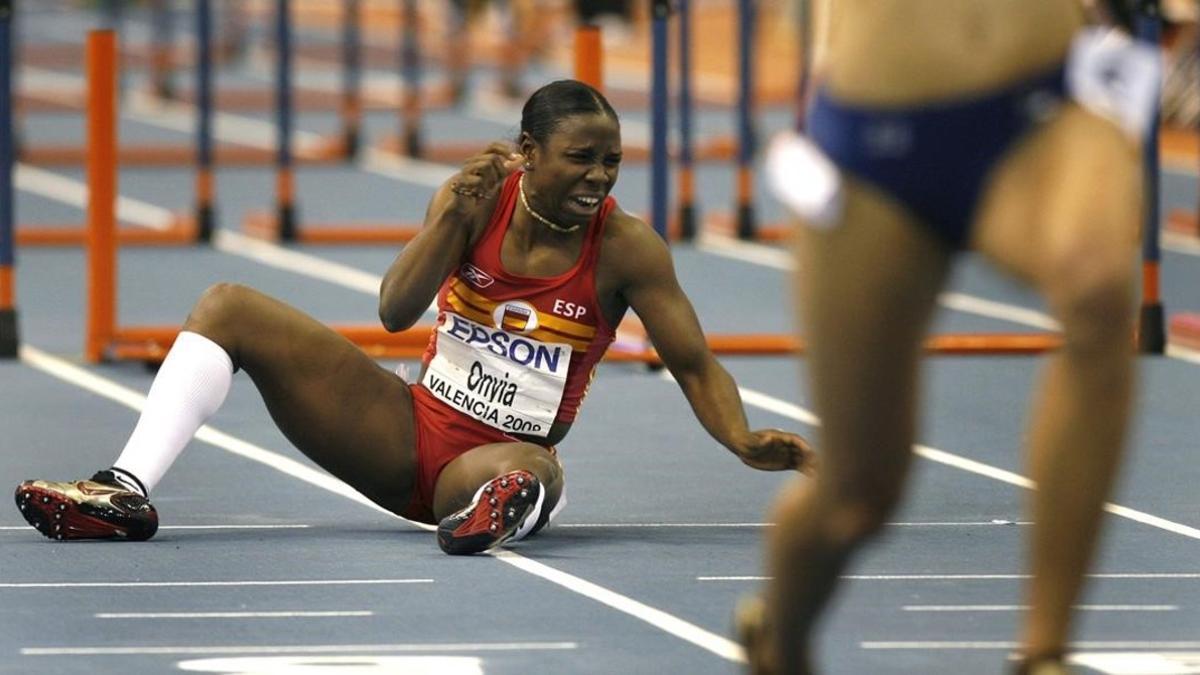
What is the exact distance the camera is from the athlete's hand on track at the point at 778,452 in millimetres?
5812

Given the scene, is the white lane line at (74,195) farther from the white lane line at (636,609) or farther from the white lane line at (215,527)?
the white lane line at (636,609)

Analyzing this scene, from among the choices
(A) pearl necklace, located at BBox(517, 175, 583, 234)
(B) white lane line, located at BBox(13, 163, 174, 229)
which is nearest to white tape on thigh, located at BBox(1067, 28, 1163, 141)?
(A) pearl necklace, located at BBox(517, 175, 583, 234)

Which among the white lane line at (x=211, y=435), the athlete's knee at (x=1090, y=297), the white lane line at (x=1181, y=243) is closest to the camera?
the athlete's knee at (x=1090, y=297)

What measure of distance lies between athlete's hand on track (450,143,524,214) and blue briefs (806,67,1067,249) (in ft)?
8.26

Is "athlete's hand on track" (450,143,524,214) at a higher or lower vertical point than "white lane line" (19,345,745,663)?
higher

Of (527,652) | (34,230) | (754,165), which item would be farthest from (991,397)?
(754,165)

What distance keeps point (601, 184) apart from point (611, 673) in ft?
5.32

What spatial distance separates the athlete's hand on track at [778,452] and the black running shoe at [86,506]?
1.44 metres

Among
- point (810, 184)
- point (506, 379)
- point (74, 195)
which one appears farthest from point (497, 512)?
point (74, 195)

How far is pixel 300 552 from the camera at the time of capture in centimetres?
633

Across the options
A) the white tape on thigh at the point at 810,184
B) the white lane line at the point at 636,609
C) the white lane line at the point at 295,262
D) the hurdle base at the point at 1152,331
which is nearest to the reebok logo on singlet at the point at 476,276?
the white lane line at the point at 636,609

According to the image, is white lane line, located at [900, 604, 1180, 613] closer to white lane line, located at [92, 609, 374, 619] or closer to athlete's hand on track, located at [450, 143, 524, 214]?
white lane line, located at [92, 609, 374, 619]

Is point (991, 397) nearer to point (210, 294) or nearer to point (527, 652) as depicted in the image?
point (210, 294)

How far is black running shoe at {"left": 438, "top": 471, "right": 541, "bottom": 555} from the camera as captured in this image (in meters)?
6.12
